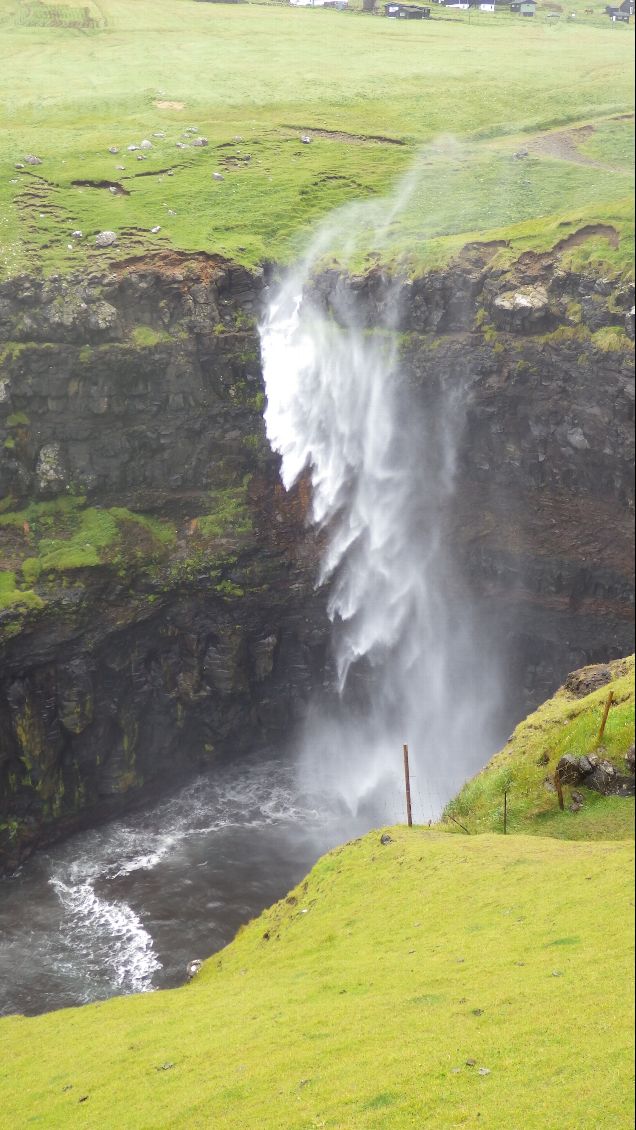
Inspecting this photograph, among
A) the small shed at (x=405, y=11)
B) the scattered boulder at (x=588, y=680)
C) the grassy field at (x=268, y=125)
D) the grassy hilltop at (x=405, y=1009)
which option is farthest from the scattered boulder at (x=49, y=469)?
the small shed at (x=405, y=11)

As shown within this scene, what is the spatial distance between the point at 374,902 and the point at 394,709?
26691 mm

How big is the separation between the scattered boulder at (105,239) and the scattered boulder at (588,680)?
3557 cm

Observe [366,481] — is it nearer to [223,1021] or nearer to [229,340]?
[229,340]

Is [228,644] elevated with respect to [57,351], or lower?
lower

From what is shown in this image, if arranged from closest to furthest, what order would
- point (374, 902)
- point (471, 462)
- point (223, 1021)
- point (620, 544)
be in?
→ point (223, 1021)
point (374, 902)
point (620, 544)
point (471, 462)

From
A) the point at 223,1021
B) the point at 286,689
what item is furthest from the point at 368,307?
the point at 223,1021

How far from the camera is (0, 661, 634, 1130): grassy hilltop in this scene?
18.6 m

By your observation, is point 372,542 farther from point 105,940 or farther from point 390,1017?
point 390,1017

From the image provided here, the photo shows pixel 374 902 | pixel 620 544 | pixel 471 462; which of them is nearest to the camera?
pixel 374 902

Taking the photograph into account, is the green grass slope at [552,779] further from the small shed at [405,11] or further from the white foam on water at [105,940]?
the small shed at [405,11]

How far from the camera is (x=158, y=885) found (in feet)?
153

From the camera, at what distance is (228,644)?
54781mm

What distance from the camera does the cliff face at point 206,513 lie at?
49.7m

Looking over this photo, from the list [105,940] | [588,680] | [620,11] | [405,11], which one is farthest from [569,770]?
[405,11]
